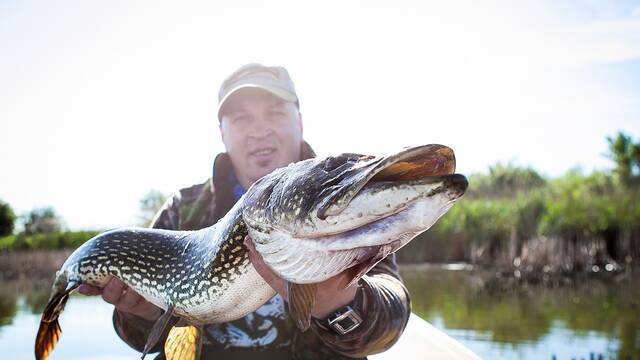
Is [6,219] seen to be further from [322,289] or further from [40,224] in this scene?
[322,289]

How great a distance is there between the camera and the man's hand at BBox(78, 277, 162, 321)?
8.07ft

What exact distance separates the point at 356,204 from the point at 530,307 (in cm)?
1071

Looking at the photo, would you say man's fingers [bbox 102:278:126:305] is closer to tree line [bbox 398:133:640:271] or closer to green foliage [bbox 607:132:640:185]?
tree line [bbox 398:133:640:271]

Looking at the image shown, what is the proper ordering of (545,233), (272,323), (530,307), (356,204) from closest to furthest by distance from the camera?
1. (356,204)
2. (272,323)
3. (530,307)
4. (545,233)

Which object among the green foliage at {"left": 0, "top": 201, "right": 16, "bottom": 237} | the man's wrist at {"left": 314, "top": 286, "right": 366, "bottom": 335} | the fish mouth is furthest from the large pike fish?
the green foliage at {"left": 0, "top": 201, "right": 16, "bottom": 237}

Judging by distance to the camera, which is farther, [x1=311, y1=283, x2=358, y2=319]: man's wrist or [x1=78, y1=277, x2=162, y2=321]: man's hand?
[x1=78, y1=277, x2=162, y2=321]: man's hand

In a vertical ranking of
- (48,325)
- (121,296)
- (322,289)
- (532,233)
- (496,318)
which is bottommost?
(532,233)

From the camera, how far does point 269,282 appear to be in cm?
187

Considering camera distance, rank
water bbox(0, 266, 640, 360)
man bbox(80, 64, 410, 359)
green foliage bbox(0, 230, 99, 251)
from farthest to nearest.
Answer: green foliage bbox(0, 230, 99, 251) < water bbox(0, 266, 640, 360) < man bbox(80, 64, 410, 359)

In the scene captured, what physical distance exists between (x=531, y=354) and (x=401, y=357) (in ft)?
14.6

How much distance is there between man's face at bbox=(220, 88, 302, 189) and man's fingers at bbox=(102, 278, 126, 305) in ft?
3.33

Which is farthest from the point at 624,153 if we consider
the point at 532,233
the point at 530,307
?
the point at 530,307

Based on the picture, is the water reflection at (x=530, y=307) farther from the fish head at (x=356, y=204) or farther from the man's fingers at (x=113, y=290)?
the fish head at (x=356, y=204)

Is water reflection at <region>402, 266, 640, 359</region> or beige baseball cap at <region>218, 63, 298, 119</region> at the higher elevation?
beige baseball cap at <region>218, 63, 298, 119</region>
